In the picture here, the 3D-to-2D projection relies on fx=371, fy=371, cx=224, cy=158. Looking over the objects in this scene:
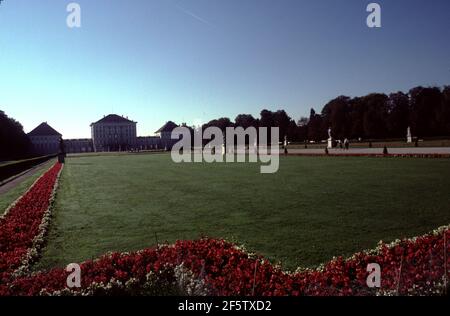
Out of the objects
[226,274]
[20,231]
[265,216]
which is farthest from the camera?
[265,216]

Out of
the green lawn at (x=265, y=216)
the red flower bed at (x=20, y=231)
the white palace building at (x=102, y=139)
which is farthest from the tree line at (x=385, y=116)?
the red flower bed at (x=20, y=231)

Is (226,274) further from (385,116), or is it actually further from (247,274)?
(385,116)

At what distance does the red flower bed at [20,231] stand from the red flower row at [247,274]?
51.4 inches

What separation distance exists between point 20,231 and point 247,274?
619 centimetres

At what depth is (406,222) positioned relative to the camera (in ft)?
27.1

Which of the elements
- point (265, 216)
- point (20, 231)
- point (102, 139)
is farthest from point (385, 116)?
point (102, 139)

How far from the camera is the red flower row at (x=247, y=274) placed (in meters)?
4.56

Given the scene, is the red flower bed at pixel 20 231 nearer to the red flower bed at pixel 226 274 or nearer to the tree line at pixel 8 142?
the red flower bed at pixel 226 274

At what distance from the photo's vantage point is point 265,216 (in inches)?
374

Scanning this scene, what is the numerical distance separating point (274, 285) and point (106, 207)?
8.01 metres

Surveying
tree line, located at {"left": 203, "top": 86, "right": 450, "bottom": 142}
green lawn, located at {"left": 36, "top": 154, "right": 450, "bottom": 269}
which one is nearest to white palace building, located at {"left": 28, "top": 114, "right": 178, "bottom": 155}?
tree line, located at {"left": 203, "top": 86, "right": 450, "bottom": 142}

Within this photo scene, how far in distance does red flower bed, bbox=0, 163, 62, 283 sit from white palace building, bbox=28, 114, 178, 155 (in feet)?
363

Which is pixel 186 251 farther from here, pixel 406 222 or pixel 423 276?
pixel 406 222

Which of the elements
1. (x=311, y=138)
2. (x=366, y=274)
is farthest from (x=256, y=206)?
(x=311, y=138)
